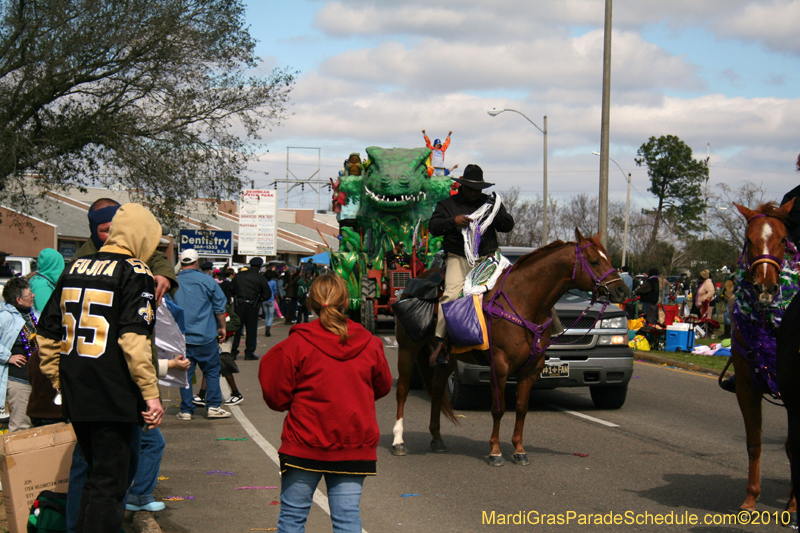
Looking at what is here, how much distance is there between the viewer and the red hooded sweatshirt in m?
3.72

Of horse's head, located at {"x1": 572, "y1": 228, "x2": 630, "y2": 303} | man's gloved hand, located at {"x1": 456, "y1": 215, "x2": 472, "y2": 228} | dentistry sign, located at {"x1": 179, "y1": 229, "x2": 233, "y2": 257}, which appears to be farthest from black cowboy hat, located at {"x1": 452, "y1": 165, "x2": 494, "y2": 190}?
dentistry sign, located at {"x1": 179, "y1": 229, "x2": 233, "y2": 257}

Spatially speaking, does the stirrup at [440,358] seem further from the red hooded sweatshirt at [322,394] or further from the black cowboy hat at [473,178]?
the red hooded sweatshirt at [322,394]

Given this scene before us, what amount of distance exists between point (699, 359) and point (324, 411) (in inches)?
557

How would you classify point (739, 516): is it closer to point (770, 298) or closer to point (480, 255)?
point (770, 298)

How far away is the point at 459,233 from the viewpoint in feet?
25.6

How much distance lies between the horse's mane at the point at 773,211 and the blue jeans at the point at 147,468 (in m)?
4.45

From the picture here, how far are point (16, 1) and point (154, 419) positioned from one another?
20391 mm

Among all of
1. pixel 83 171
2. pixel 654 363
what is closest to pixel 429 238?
pixel 654 363

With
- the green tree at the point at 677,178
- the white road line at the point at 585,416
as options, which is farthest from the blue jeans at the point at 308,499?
the green tree at the point at 677,178

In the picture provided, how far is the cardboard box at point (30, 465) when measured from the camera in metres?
4.55

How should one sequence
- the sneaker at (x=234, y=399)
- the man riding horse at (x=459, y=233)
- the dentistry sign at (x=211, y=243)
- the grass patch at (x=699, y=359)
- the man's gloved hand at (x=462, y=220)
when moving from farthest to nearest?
the dentistry sign at (x=211, y=243) → the grass patch at (x=699, y=359) → the sneaker at (x=234, y=399) → the man riding horse at (x=459, y=233) → the man's gloved hand at (x=462, y=220)

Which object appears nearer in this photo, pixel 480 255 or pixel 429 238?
pixel 480 255

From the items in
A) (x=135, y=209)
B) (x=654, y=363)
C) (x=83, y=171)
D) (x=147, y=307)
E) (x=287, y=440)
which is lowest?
(x=654, y=363)

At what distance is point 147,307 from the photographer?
161 inches
